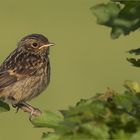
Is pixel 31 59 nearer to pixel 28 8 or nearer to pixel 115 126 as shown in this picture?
pixel 115 126

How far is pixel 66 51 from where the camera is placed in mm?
27047

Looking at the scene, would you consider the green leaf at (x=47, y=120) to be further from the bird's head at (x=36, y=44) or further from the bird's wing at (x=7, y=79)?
the bird's head at (x=36, y=44)

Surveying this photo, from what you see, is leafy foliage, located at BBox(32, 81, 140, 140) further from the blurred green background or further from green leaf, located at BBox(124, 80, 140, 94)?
the blurred green background

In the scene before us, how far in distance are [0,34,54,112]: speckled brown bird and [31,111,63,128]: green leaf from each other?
15.8 feet

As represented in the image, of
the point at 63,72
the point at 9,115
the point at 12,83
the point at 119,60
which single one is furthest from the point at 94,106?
the point at 119,60

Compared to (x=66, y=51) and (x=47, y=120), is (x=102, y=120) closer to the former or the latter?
(x=47, y=120)

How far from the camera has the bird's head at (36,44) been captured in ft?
30.0

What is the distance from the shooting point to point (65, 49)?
89.6 feet

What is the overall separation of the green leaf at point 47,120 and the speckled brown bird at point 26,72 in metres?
4.81

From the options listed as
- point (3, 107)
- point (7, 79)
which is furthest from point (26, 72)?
point (3, 107)

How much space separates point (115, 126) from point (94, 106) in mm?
99

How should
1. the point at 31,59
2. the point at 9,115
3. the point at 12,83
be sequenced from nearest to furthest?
the point at 12,83, the point at 31,59, the point at 9,115

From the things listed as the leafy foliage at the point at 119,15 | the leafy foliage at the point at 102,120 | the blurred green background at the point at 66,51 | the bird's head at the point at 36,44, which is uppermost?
the leafy foliage at the point at 119,15

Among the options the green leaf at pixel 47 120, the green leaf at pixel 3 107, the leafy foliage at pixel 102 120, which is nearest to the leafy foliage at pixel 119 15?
the leafy foliage at pixel 102 120
